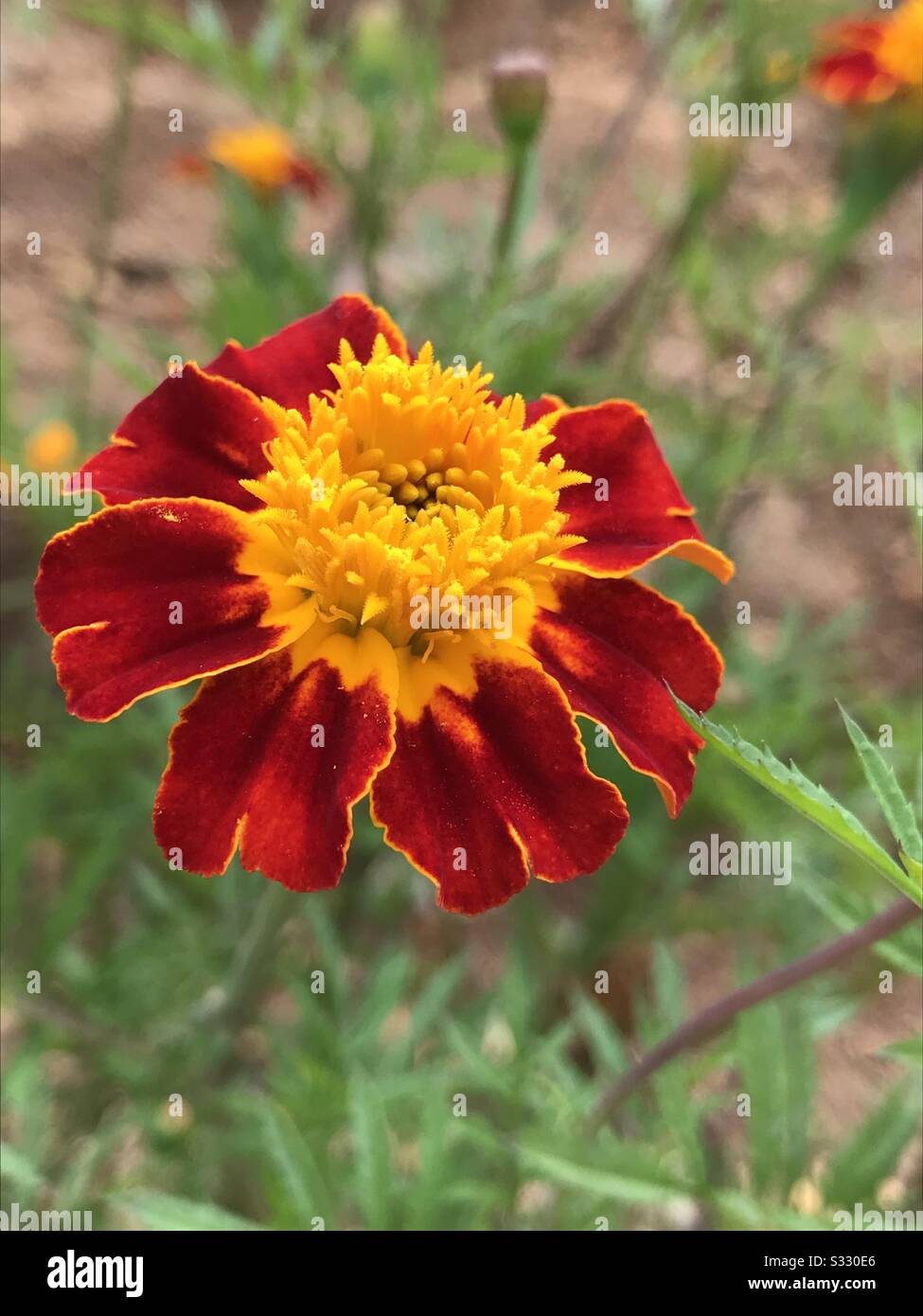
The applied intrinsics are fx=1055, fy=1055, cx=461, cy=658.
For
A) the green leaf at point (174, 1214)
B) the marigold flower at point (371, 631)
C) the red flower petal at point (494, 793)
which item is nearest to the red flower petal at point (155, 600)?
the marigold flower at point (371, 631)

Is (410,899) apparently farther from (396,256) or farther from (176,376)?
(396,256)

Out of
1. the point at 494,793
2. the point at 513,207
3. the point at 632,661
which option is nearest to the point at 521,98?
the point at 513,207

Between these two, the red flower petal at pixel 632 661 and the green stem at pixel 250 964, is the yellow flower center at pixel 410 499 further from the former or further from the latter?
the green stem at pixel 250 964

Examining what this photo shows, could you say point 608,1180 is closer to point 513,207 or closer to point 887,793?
point 887,793

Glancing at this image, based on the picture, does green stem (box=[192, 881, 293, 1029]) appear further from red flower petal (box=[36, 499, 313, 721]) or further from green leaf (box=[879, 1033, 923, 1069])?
green leaf (box=[879, 1033, 923, 1069])

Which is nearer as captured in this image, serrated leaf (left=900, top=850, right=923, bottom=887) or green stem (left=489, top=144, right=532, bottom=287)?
serrated leaf (left=900, top=850, right=923, bottom=887)

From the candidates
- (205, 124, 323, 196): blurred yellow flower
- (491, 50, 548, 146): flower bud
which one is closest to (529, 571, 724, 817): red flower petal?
(491, 50, 548, 146): flower bud

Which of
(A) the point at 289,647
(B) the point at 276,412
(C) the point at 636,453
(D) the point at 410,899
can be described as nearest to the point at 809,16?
(C) the point at 636,453

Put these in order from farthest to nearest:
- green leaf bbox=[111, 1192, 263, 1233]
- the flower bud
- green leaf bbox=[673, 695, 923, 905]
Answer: the flower bud → green leaf bbox=[111, 1192, 263, 1233] → green leaf bbox=[673, 695, 923, 905]
